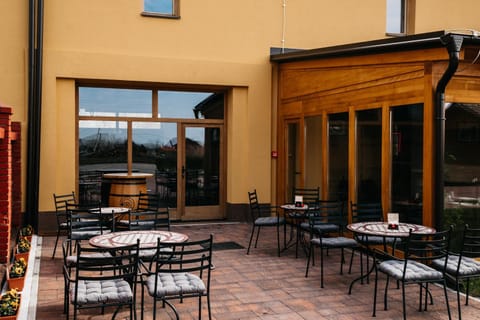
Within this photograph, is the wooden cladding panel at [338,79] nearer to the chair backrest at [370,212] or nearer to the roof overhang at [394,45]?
the roof overhang at [394,45]

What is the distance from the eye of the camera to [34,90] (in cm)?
818

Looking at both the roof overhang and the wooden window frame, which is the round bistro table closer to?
the roof overhang

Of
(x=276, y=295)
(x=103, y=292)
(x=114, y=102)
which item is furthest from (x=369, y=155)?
(x=114, y=102)

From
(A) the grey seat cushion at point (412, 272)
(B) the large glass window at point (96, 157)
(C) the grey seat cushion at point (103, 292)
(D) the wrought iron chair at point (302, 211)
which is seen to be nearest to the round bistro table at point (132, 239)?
(C) the grey seat cushion at point (103, 292)

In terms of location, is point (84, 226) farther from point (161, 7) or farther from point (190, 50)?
point (161, 7)

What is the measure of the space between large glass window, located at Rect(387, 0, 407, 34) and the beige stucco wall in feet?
1.13

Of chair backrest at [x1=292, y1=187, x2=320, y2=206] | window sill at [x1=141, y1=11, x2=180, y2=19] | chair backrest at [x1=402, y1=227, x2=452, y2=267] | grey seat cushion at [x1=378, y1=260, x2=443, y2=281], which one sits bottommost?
grey seat cushion at [x1=378, y1=260, x2=443, y2=281]

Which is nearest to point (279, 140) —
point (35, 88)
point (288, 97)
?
point (288, 97)

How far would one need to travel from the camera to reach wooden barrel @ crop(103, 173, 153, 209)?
26.8 ft

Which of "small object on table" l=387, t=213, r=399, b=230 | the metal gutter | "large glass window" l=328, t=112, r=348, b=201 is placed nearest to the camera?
"small object on table" l=387, t=213, r=399, b=230

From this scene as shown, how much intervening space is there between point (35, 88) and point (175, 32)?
2.63m

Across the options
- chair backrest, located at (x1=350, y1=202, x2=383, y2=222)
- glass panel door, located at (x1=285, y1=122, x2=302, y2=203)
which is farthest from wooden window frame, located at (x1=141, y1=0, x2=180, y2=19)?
chair backrest, located at (x1=350, y1=202, x2=383, y2=222)

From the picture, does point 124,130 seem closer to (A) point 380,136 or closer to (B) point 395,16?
(A) point 380,136

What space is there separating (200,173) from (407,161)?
4.53 meters
